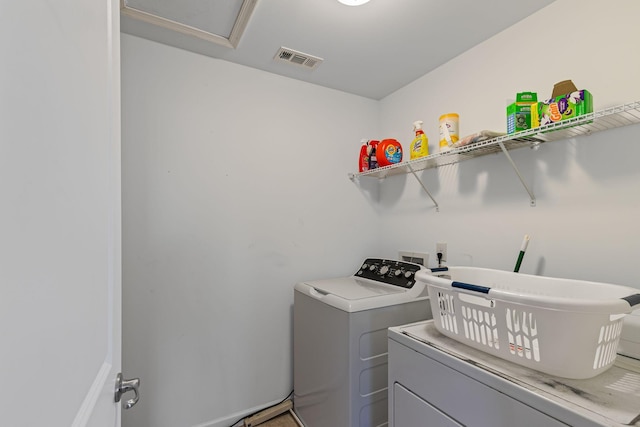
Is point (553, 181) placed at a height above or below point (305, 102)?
below

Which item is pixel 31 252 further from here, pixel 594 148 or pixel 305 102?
pixel 305 102

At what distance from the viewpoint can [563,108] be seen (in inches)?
43.9

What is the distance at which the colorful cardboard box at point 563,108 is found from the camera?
42.4 inches

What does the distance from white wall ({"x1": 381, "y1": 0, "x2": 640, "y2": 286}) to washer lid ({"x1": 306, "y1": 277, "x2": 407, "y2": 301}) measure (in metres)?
0.49

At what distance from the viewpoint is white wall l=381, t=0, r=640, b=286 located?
1.15 meters

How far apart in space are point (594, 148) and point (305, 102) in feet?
5.56

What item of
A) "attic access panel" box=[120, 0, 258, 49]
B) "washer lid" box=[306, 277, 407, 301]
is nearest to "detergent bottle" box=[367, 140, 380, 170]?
"washer lid" box=[306, 277, 407, 301]

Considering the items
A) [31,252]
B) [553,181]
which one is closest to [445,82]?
[553,181]

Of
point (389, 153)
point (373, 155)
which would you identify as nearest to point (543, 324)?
point (389, 153)

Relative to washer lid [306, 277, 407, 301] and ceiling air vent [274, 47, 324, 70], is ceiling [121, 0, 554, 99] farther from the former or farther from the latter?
washer lid [306, 277, 407, 301]

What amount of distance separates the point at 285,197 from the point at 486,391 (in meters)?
1.57

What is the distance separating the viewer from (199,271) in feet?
5.82

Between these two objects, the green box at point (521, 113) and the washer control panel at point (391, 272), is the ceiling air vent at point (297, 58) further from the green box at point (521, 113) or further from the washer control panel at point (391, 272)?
the washer control panel at point (391, 272)

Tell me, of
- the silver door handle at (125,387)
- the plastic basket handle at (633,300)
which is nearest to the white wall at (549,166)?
the plastic basket handle at (633,300)
